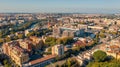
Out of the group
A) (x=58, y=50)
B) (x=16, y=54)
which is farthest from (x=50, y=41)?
(x=16, y=54)

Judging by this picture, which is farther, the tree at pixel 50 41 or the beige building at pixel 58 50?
the tree at pixel 50 41

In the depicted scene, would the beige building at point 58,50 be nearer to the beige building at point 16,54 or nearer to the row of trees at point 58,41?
the beige building at point 16,54

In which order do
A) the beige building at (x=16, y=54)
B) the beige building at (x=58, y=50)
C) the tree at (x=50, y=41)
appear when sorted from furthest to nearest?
the tree at (x=50, y=41), the beige building at (x=58, y=50), the beige building at (x=16, y=54)

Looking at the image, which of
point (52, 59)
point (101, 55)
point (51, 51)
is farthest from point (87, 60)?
point (51, 51)

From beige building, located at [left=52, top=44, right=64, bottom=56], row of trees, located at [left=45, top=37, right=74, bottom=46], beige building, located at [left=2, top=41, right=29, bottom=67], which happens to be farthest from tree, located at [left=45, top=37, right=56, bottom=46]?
beige building, located at [left=2, top=41, right=29, bottom=67]

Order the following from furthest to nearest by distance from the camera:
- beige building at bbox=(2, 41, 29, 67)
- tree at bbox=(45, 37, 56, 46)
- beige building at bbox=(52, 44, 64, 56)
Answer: tree at bbox=(45, 37, 56, 46)
beige building at bbox=(52, 44, 64, 56)
beige building at bbox=(2, 41, 29, 67)

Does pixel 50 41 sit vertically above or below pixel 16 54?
below

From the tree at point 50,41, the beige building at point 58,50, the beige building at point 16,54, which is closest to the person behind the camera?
the beige building at point 16,54

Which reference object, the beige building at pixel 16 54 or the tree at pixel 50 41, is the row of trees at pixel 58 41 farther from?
the beige building at pixel 16 54

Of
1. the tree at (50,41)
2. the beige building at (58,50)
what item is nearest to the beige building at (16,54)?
the beige building at (58,50)

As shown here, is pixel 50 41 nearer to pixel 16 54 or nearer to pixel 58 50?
pixel 58 50

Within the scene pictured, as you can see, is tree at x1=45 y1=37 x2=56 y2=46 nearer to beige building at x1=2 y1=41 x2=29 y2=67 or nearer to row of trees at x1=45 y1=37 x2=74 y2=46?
row of trees at x1=45 y1=37 x2=74 y2=46
